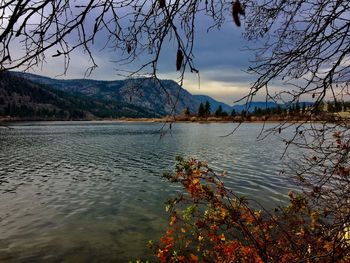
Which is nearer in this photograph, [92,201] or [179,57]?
[179,57]

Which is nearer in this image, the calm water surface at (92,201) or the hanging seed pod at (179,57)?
the hanging seed pod at (179,57)

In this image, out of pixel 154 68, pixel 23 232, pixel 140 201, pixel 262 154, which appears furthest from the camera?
pixel 262 154

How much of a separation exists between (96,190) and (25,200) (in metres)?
4.27

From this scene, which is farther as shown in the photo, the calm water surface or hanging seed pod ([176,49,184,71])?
the calm water surface

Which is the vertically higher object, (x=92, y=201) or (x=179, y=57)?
(x=179, y=57)

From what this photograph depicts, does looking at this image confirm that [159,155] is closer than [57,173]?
No

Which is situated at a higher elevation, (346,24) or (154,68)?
(346,24)

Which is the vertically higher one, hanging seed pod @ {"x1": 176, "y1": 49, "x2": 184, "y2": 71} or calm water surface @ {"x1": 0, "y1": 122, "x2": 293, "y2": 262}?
hanging seed pod @ {"x1": 176, "y1": 49, "x2": 184, "y2": 71}

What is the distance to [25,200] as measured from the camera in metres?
19.3

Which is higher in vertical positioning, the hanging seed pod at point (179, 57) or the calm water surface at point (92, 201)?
the hanging seed pod at point (179, 57)

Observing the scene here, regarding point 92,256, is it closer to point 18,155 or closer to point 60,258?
point 60,258

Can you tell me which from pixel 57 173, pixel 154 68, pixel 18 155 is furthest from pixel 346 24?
pixel 18 155

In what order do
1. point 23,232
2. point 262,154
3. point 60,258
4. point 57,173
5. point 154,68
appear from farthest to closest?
1. point 262,154
2. point 57,173
3. point 23,232
4. point 60,258
5. point 154,68

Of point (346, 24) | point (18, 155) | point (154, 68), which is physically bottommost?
point (18, 155)
